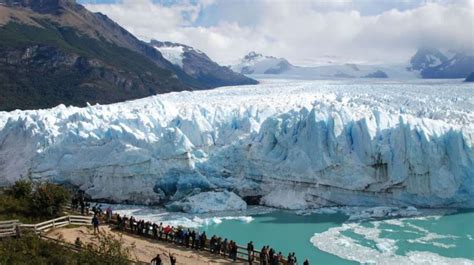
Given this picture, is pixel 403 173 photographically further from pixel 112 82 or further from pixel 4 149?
pixel 112 82

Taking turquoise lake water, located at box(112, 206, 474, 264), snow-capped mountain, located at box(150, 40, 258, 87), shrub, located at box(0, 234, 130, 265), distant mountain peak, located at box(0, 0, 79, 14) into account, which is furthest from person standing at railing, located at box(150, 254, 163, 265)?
snow-capped mountain, located at box(150, 40, 258, 87)

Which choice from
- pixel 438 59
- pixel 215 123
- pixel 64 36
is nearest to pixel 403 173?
pixel 215 123

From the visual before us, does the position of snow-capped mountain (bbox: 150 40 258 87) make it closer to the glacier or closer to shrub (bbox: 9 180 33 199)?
the glacier

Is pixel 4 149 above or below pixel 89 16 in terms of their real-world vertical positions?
below

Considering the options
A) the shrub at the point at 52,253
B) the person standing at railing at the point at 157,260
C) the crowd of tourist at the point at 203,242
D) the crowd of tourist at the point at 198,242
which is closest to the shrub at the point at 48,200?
the crowd of tourist at the point at 198,242

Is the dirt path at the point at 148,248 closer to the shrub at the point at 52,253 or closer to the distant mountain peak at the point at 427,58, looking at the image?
the shrub at the point at 52,253

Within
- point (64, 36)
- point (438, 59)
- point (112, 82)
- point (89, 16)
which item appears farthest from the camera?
point (438, 59)

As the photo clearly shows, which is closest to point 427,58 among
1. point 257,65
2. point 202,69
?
point 202,69
